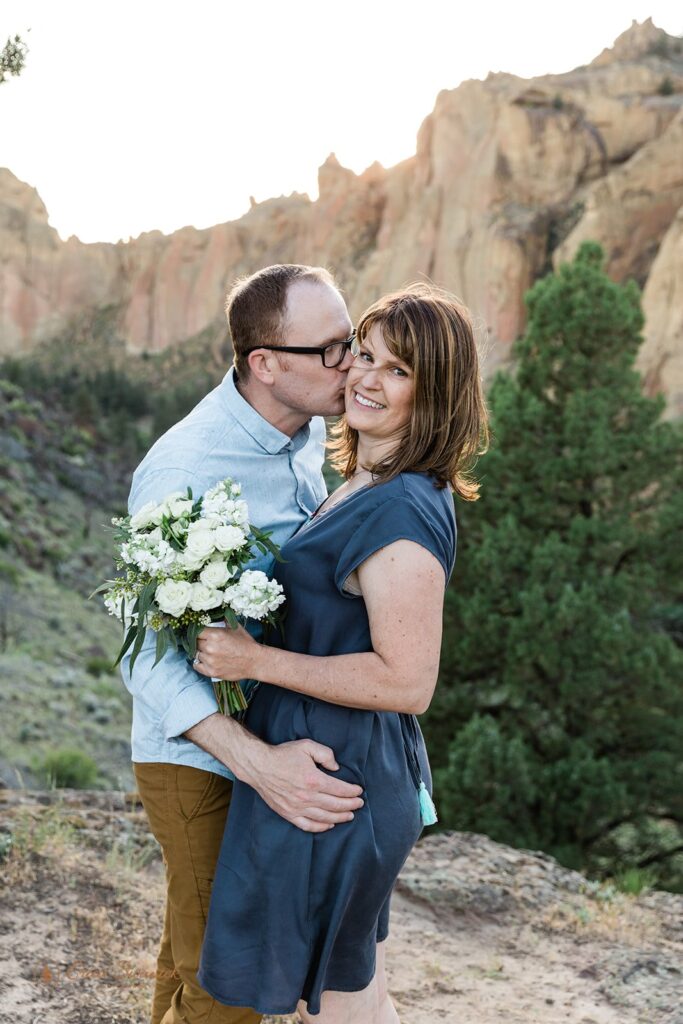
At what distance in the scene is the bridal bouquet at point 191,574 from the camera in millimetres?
2051

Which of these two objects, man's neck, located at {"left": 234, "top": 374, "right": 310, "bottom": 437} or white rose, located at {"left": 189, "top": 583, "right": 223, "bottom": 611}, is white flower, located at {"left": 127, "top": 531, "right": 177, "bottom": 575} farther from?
man's neck, located at {"left": 234, "top": 374, "right": 310, "bottom": 437}

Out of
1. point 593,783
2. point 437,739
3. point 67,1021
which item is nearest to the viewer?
point 67,1021

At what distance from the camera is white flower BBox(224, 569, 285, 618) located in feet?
6.70

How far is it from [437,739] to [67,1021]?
901 centimetres

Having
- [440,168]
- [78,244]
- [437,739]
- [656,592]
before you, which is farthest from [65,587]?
[78,244]

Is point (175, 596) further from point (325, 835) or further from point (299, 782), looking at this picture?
point (325, 835)

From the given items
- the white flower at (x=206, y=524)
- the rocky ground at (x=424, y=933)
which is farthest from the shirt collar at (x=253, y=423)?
the rocky ground at (x=424, y=933)

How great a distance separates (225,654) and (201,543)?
264 millimetres

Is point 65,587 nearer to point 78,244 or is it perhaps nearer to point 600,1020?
point 600,1020

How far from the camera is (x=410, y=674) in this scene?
2.02m

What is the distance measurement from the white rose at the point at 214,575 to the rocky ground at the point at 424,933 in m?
1.99

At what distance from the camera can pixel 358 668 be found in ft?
6.70

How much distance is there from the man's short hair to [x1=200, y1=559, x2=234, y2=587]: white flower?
2.25ft

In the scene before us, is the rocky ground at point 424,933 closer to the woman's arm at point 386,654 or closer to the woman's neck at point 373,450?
the woman's arm at point 386,654
